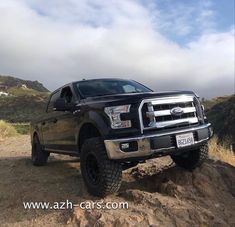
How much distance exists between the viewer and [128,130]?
19.6 ft

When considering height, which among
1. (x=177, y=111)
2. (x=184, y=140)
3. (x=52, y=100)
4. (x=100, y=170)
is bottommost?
(x=100, y=170)

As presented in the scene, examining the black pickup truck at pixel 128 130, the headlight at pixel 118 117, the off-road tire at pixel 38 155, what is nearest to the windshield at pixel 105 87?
the black pickup truck at pixel 128 130

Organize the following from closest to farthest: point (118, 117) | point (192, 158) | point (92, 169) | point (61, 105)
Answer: point (118, 117), point (92, 169), point (61, 105), point (192, 158)

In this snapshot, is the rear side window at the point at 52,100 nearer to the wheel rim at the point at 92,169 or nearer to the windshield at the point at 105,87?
the windshield at the point at 105,87

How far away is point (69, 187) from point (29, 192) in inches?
26.6

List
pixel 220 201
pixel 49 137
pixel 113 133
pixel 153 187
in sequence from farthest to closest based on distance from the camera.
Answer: pixel 49 137 < pixel 153 187 < pixel 220 201 < pixel 113 133

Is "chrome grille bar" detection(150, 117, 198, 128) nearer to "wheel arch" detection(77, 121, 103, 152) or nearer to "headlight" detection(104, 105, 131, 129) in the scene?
"headlight" detection(104, 105, 131, 129)

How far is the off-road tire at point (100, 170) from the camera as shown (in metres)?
6.09

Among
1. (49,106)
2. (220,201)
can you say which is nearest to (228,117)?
(49,106)

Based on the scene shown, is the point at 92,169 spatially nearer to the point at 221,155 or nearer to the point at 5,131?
the point at 221,155

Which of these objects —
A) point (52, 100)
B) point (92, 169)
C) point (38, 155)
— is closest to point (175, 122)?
point (92, 169)

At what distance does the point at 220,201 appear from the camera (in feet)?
21.2

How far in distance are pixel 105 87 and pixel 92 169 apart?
1.70 m

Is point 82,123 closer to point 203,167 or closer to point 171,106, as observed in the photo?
point 171,106
